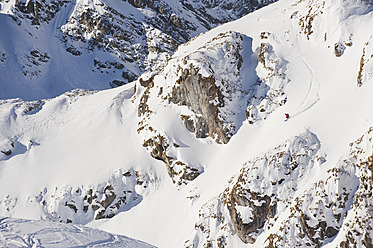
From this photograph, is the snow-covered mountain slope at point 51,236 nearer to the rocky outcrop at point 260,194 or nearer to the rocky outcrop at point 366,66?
the rocky outcrop at point 260,194

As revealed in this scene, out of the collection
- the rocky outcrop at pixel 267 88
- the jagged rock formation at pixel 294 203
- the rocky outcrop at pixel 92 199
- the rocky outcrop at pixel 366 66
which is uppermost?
the rocky outcrop at pixel 366 66

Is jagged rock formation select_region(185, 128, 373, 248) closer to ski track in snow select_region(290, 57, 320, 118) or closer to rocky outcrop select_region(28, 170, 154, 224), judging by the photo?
ski track in snow select_region(290, 57, 320, 118)

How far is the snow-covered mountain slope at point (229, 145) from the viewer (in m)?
20.9

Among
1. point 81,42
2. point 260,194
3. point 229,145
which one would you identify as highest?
point 260,194

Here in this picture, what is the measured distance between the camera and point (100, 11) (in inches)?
2601

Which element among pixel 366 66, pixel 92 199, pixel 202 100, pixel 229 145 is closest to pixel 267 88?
pixel 202 100

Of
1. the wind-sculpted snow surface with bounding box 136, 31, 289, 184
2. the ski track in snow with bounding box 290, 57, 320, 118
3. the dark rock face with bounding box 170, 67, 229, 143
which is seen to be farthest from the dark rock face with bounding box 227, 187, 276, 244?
the ski track in snow with bounding box 290, 57, 320, 118

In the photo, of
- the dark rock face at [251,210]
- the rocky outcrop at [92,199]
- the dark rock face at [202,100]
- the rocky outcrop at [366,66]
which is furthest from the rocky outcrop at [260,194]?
the rocky outcrop at [92,199]

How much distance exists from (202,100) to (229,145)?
428cm

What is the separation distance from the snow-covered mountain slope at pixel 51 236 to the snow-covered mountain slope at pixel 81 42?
48291mm

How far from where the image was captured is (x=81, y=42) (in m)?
64.2

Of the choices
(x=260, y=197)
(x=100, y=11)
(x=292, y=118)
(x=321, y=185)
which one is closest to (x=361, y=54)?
(x=292, y=118)

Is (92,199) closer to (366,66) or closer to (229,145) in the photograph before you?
(229,145)

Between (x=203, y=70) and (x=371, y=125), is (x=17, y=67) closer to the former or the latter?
(x=203, y=70)
